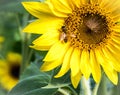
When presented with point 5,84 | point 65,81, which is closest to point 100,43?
point 65,81

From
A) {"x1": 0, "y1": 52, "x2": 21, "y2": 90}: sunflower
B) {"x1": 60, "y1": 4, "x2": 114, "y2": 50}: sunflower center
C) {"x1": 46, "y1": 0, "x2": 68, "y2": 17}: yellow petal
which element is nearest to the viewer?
{"x1": 46, "y1": 0, "x2": 68, "y2": 17}: yellow petal

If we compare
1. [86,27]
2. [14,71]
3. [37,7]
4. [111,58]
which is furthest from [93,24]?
[14,71]

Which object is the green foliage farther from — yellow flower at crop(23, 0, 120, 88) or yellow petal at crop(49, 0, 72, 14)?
yellow petal at crop(49, 0, 72, 14)

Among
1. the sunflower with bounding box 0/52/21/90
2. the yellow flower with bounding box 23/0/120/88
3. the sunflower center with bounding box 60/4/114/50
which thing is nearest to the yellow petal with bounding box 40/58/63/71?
the yellow flower with bounding box 23/0/120/88

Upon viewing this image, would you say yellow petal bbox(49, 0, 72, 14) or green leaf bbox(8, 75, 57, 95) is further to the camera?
green leaf bbox(8, 75, 57, 95)

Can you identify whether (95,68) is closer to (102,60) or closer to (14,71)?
(102,60)

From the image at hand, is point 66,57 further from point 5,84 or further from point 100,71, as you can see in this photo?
point 5,84
